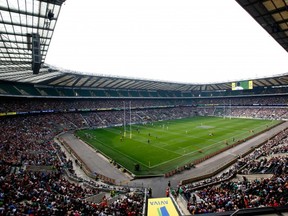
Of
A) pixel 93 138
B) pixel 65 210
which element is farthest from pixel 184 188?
pixel 93 138

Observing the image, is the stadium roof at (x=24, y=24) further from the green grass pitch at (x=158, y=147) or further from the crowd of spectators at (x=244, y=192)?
the green grass pitch at (x=158, y=147)

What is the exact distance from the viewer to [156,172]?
28.2 m

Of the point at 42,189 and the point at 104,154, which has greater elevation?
the point at 42,189

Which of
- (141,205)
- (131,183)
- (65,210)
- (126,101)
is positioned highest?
(126,101)

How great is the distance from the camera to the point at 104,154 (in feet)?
118

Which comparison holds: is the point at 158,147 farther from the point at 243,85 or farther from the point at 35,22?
the point at 243,85

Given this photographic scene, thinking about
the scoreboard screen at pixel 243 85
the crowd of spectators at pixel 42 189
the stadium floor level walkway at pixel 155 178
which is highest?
the scoreboard screen at pixel 243 85

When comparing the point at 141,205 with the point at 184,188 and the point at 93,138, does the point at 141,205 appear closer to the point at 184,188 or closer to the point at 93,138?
the point at 184,188

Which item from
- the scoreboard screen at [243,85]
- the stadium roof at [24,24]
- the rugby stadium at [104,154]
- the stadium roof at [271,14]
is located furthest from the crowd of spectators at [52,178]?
the scoreboard screen at [243,85]

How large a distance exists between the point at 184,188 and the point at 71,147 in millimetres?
26308

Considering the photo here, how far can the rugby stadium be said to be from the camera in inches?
576

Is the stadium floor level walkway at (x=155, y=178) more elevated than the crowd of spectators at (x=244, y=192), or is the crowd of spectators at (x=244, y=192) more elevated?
the crowd of spectators at (x=244, y=192)

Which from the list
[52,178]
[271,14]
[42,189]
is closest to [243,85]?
[271,14]

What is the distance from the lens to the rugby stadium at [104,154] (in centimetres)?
1464
